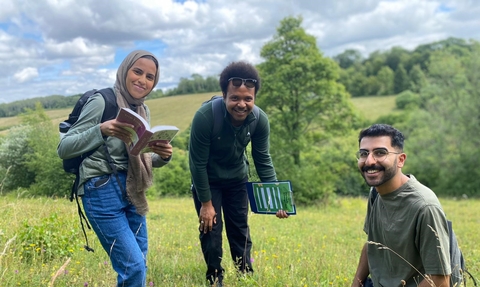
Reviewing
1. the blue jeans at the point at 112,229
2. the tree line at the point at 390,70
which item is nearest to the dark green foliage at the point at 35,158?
the blue jeans at the point at 112,229

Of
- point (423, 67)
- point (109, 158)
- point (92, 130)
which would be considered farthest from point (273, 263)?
point (423, 67)

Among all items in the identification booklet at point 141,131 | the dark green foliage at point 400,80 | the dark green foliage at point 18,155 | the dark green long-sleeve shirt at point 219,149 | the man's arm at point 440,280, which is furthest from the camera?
the dark green foliage at point 400,80

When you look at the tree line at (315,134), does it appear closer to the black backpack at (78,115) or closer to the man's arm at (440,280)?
the black backpack at (78,115)

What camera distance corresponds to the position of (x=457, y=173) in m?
34.3

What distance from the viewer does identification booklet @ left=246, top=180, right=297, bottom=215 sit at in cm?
375

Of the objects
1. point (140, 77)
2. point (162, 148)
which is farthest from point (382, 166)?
point (140, 77)

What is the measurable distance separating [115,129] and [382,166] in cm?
199

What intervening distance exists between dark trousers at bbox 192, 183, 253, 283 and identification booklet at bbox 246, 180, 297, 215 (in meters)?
0.13

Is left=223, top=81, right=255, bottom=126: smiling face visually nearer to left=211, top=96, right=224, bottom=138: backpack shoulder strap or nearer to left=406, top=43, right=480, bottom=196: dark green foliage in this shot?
left=211, top=96, right=224, bottom=138: backpack shoulder strap

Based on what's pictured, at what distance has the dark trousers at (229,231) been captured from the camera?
391 centimetres

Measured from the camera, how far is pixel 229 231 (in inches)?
162

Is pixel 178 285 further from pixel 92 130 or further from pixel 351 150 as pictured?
pixel 351 150

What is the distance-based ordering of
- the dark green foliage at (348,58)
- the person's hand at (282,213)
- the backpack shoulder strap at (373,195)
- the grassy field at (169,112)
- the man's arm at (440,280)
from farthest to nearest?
the dark green foliage at (348,58)
the grassy field at (169,112)
the person's hand at (282,213)
the backpack shoulder strap at (373,195)
the man's arm at (440,280)

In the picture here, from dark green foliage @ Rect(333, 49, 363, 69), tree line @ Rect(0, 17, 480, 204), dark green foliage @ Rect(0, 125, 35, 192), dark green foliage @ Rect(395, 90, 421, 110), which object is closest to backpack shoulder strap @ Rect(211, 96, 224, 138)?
tree line @ Rect(0, 17, 480, 204)
